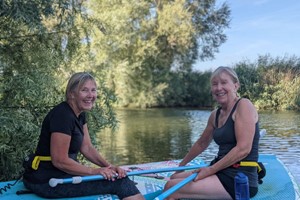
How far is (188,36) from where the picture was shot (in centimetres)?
2169

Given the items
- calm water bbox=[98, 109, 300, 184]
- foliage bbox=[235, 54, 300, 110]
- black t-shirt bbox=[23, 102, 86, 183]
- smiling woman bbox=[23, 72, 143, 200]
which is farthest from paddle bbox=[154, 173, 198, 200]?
foliage bbox=[235, 54, 300, 110]

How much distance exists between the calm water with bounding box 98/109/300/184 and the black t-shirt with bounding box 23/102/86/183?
3712 millimetres

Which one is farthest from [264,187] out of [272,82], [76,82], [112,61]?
[112,61]

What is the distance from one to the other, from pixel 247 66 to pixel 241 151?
1504cm

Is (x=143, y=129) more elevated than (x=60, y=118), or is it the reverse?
(x=60, y=118)

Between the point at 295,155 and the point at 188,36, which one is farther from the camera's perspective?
the point at 188,36

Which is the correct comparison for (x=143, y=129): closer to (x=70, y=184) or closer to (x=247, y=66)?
(x=247, y=66)

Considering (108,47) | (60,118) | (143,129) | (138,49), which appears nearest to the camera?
(60,118)

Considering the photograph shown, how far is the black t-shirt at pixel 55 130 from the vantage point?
8.18 feet

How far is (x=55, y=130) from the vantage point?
2.46m

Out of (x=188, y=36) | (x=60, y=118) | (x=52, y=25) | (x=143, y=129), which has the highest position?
(x=188, y=36)

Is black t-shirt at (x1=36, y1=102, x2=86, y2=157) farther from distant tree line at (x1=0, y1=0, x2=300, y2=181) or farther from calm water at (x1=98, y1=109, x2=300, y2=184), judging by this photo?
calm water at (x1=98, y1=109, x2=300, y2=184)

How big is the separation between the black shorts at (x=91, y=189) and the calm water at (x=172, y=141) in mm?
3463

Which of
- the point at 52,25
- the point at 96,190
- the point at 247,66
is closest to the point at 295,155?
the point at 52,25
